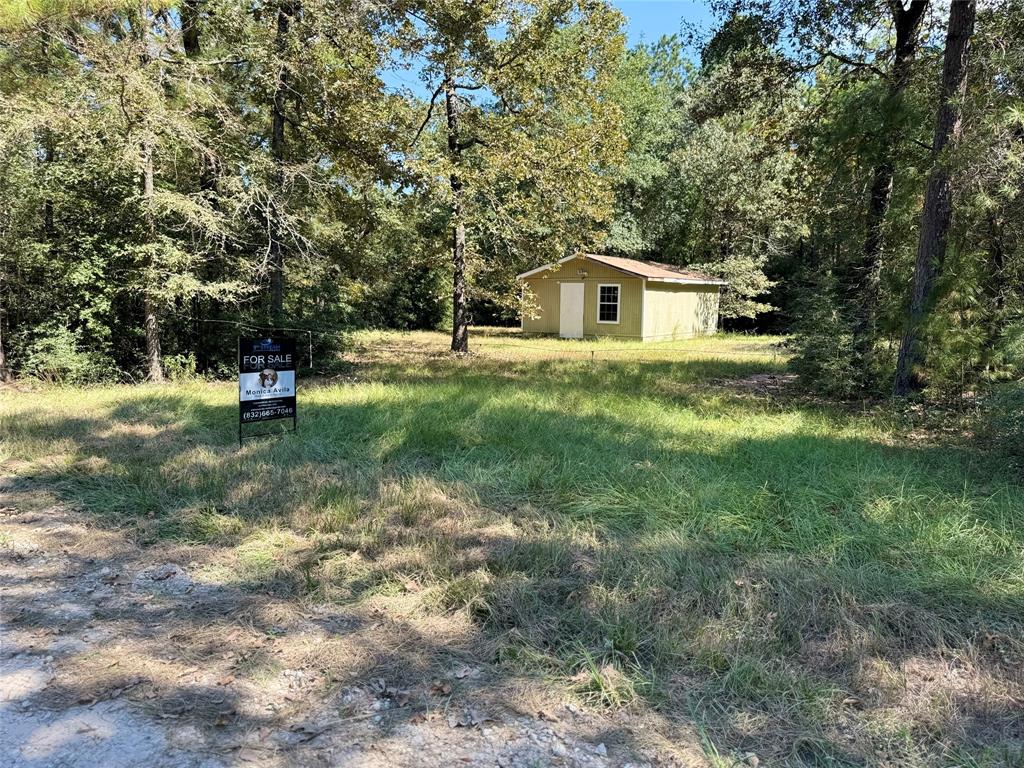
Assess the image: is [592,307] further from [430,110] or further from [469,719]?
[469,719]

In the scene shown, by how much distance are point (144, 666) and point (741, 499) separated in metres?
3.66

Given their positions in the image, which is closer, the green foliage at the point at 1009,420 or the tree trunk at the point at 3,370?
the green foliage at the point at 1009,420

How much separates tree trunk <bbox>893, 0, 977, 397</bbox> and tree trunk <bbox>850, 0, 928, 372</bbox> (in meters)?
1.12

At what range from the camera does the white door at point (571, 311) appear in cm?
2314

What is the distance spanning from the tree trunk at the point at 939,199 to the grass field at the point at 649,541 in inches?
41.0

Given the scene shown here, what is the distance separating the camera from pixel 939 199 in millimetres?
7996

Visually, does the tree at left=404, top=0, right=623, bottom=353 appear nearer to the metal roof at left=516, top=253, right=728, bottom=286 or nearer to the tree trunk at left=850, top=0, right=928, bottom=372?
Answer: the metal roof at left=516, top=253, right=728, bottom=286

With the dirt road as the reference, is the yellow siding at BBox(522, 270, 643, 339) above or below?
above

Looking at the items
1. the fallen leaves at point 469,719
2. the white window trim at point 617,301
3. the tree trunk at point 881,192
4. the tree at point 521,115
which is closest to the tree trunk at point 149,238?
the tree at point 521,115

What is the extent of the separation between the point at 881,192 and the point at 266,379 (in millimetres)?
9719

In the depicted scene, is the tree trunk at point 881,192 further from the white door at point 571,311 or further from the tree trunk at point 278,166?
the white door at point 571,311

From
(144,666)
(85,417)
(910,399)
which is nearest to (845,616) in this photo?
(144,666)

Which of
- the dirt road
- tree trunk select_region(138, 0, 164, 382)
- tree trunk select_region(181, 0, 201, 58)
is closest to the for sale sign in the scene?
the dirt road

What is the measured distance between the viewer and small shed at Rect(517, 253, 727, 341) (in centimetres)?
2197
